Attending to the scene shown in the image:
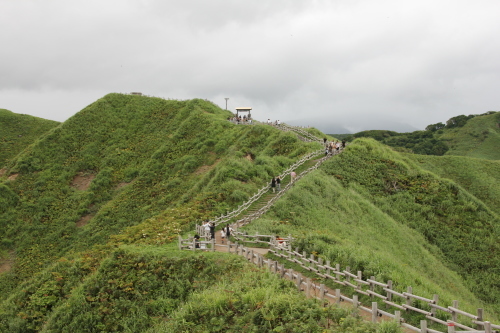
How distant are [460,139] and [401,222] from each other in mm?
86337

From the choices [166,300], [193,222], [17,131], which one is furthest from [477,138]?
[166,300]

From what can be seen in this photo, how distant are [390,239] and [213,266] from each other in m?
14.5

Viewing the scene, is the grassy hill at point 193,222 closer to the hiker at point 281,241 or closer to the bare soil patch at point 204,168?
the bare soil patch at point 204,168

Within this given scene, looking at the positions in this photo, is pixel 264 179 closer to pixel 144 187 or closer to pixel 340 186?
pixel 340 186

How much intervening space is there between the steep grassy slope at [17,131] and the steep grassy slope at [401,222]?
4770cm

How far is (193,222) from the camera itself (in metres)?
26.5

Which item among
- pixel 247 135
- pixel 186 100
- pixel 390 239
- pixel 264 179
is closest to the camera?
pixel 390 239

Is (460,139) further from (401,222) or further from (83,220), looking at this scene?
(83,220)

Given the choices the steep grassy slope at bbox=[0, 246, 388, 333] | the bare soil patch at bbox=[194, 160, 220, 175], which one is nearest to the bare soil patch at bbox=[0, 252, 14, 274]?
the steep grassy slope at bbox=[0, 246, 388, 333]

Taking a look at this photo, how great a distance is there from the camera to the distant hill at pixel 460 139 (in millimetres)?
94625

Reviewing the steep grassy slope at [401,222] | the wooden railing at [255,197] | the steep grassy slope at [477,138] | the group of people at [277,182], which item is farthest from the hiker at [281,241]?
the steep grassy slope at [477,138]

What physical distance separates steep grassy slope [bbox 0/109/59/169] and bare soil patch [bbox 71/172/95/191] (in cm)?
1630

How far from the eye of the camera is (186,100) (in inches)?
2562

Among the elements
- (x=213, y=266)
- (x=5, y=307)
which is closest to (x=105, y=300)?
(x=213, y=266)
